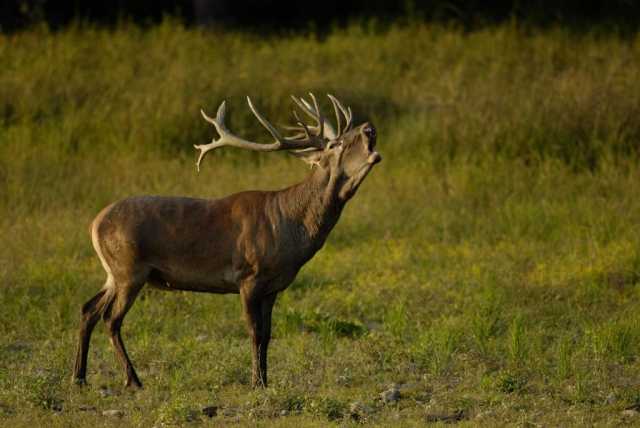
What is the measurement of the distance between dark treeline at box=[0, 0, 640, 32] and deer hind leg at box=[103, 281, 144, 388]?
9.91m

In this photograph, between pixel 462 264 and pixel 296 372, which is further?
pixel 462 264

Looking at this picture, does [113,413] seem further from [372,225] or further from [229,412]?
[372,225]

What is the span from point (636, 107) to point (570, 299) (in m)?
4.21

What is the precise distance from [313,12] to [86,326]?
1294cm

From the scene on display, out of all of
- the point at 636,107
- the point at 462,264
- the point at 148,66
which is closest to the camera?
the point at 462,264

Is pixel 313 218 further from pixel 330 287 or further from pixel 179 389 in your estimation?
pixel 330 287

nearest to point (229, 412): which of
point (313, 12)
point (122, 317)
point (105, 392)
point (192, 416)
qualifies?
point (192, 416)

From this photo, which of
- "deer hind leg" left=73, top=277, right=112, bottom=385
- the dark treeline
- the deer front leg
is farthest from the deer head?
the dark treeline

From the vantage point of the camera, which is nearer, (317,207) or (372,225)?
(317,207)

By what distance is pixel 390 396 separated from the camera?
744 cm

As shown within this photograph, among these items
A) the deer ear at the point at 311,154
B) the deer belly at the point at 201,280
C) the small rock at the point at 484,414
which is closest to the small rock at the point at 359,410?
the small rock at the point at 484,414

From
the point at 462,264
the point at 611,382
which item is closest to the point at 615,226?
the point at 462,264

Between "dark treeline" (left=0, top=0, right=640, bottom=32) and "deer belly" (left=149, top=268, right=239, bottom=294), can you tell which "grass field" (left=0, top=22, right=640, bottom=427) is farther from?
"dark treeline" (left=0, top=0, right=640, bottom=32)

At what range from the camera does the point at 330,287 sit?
10.1 metres
